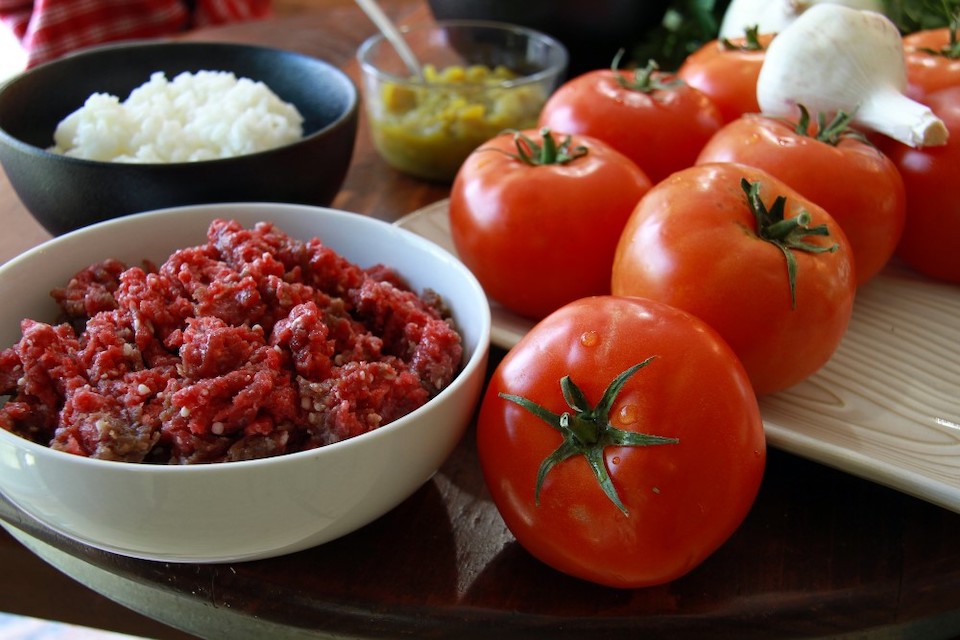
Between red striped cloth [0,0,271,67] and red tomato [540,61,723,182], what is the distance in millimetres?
2020

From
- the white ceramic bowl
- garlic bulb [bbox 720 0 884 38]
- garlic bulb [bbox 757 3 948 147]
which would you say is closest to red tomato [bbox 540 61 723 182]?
garlic bulb [bbox 757 3 948 147]

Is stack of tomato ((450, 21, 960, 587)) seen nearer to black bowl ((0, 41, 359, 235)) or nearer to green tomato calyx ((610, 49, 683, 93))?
green tomato calyx ((610, 49, 683, 93))

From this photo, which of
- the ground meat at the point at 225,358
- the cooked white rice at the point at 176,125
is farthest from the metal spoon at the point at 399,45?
→ the ground meat at the point at 225,358

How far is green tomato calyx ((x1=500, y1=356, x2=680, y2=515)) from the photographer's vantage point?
81 centimetres

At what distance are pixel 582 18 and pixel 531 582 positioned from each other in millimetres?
1452

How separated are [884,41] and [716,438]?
0.78m

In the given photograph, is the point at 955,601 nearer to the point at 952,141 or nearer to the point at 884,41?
the point at 952,141

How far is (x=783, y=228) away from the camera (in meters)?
1.01

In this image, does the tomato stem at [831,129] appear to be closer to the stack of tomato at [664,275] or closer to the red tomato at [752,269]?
the stack of tomato at [664,275]

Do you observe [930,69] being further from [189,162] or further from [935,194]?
[189,162]

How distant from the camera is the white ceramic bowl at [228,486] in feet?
2.52

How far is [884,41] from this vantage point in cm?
130

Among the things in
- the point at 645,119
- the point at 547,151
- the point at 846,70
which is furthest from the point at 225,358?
the point at 846,70

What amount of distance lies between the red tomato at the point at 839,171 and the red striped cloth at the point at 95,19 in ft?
7.58
